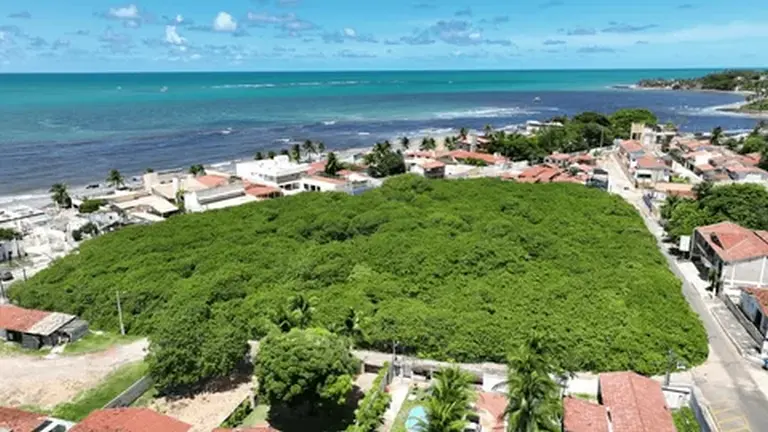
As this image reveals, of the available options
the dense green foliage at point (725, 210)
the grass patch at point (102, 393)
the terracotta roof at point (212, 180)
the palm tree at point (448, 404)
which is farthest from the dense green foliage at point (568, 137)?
the palm tree at point (448, 404)

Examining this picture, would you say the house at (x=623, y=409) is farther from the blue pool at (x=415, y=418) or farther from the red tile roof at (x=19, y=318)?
the red tile roof at (x=19, y=318)

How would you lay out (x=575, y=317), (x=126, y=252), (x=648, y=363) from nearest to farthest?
(x=648, y=363), (x=575, y=317), (x=126, y=252)

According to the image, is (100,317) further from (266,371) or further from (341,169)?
(341,169)

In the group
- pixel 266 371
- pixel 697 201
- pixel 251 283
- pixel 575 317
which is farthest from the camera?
pixel 697 201

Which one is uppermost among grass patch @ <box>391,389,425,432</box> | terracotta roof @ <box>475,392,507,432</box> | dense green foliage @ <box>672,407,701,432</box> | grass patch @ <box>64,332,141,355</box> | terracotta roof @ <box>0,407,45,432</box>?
terracotta roof @ <box>0,407,45,432</box>

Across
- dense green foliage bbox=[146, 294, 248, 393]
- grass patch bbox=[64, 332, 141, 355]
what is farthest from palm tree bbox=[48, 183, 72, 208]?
dense green foliage bbox=[146, 294, 248, 393]

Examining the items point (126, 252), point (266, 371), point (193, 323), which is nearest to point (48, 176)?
point (126, 252)

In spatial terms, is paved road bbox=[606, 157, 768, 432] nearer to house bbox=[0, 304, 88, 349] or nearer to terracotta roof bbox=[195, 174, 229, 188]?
house bbox=[0, 304, 88, 349]

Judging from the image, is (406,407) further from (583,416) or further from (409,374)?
(583,416)
